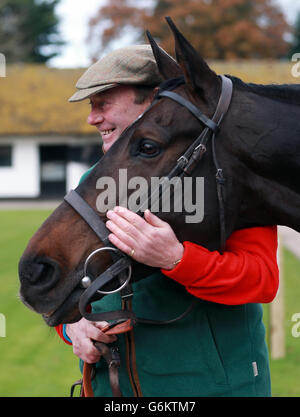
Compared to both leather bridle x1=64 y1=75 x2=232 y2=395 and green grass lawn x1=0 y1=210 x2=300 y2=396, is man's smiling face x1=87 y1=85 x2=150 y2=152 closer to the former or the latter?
leather bridle x1=64 y1=75 x2=232 y2=395

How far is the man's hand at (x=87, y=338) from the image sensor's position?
2193 millimetres

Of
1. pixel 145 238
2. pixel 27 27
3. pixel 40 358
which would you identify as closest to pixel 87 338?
pixel 145 238

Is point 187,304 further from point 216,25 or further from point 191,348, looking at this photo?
point 216,25

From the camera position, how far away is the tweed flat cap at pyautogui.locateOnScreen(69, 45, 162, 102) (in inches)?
94.5

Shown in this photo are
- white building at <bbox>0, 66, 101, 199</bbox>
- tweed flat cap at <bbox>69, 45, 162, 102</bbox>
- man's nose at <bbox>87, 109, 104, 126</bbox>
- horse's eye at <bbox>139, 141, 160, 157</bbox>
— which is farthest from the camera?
white building at <bbox>0, 66, 101, 199</bbox>

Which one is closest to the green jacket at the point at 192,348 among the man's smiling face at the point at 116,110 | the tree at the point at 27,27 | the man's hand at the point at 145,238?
the man's hand at the point at 145,238

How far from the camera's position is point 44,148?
28.0 meters

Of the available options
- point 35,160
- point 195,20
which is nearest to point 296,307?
point 35,160

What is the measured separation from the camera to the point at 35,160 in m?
27.2

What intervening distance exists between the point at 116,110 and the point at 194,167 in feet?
2.19

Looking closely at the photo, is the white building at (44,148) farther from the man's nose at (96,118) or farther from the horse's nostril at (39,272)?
the horse's nostril at (39,272)

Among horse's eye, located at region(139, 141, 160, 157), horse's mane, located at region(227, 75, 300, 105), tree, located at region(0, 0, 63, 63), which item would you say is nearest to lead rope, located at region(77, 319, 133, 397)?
horse's eye, located at region(139, 141, 160, 157)

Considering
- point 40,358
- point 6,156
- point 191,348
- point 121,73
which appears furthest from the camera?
point 6,156

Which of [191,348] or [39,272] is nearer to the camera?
[39,272]
